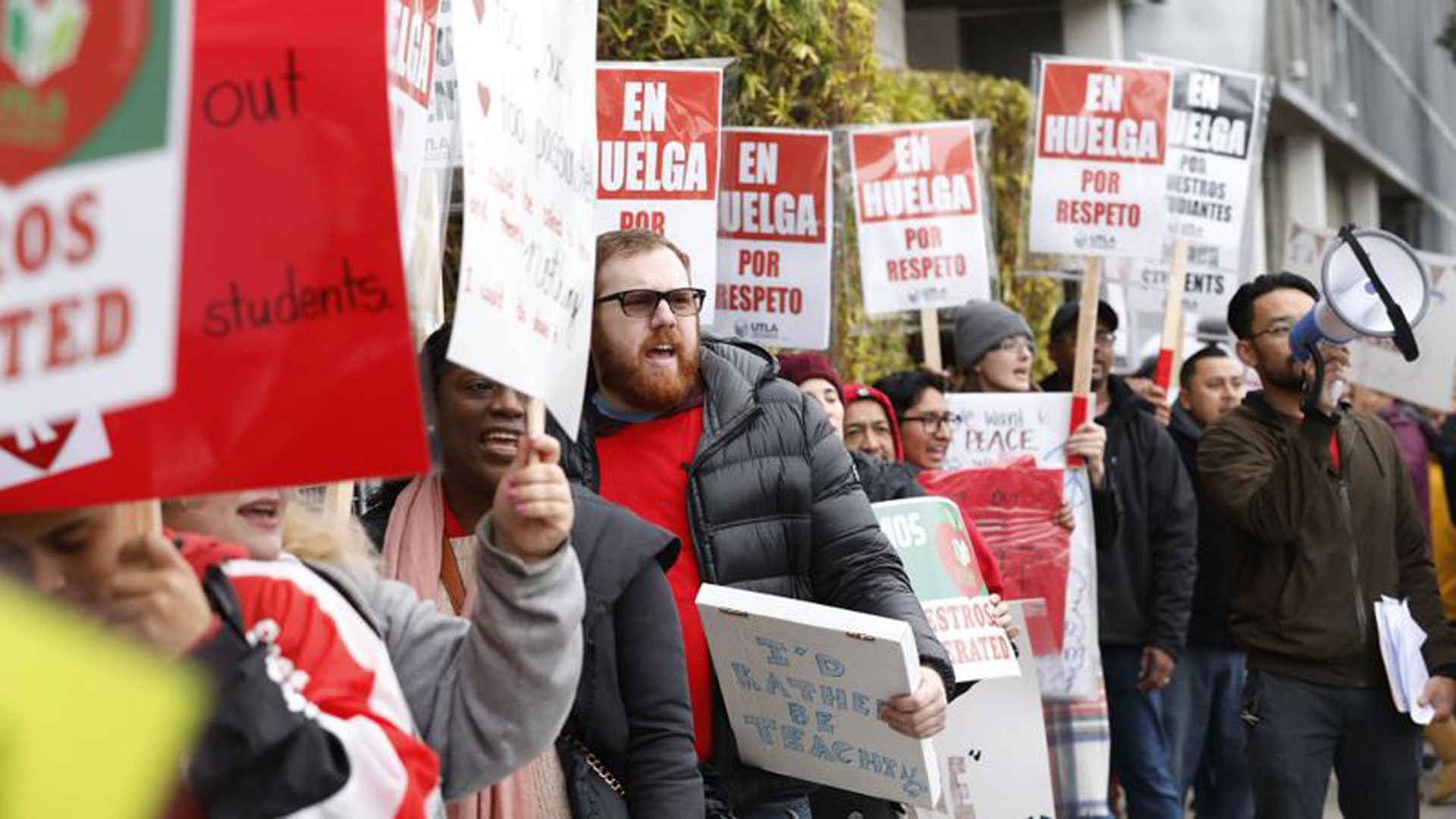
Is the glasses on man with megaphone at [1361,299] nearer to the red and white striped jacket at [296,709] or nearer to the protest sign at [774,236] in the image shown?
the protest sign at [774,236]

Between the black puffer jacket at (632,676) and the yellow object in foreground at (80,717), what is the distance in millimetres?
1596

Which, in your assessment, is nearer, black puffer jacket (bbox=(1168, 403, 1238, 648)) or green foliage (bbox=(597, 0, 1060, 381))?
black puffer jacket (bbox=(1168, 403, 1238, 648))

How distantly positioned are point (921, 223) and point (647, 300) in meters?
5.24

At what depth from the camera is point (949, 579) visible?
5.80m

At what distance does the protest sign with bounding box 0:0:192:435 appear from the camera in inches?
77.3

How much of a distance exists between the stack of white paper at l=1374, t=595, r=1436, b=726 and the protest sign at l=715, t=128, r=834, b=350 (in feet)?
8.60

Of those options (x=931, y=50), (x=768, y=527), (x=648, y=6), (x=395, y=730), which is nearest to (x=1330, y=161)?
(x=931, y=50)

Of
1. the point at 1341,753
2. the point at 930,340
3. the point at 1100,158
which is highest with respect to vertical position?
the point at 1100,158

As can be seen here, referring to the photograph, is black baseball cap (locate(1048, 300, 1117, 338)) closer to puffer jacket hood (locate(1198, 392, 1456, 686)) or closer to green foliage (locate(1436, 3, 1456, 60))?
puffer jacket hood (locate(1198, 392, 1456, 686))

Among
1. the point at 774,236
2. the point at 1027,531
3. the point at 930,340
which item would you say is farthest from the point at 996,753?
the point at 930,340

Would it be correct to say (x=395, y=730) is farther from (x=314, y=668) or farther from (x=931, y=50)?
(x=931, y=50)

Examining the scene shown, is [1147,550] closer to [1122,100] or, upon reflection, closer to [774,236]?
[774,236]

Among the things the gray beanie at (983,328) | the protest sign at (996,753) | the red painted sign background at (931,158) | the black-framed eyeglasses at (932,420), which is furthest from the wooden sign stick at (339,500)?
the red painted sign background at (931,158)

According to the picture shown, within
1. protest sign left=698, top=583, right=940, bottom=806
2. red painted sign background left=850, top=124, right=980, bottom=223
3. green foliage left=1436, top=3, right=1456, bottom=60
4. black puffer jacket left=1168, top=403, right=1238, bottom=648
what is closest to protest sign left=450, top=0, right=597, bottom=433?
protest sign left=698, top=583, right=940, bottom=806
